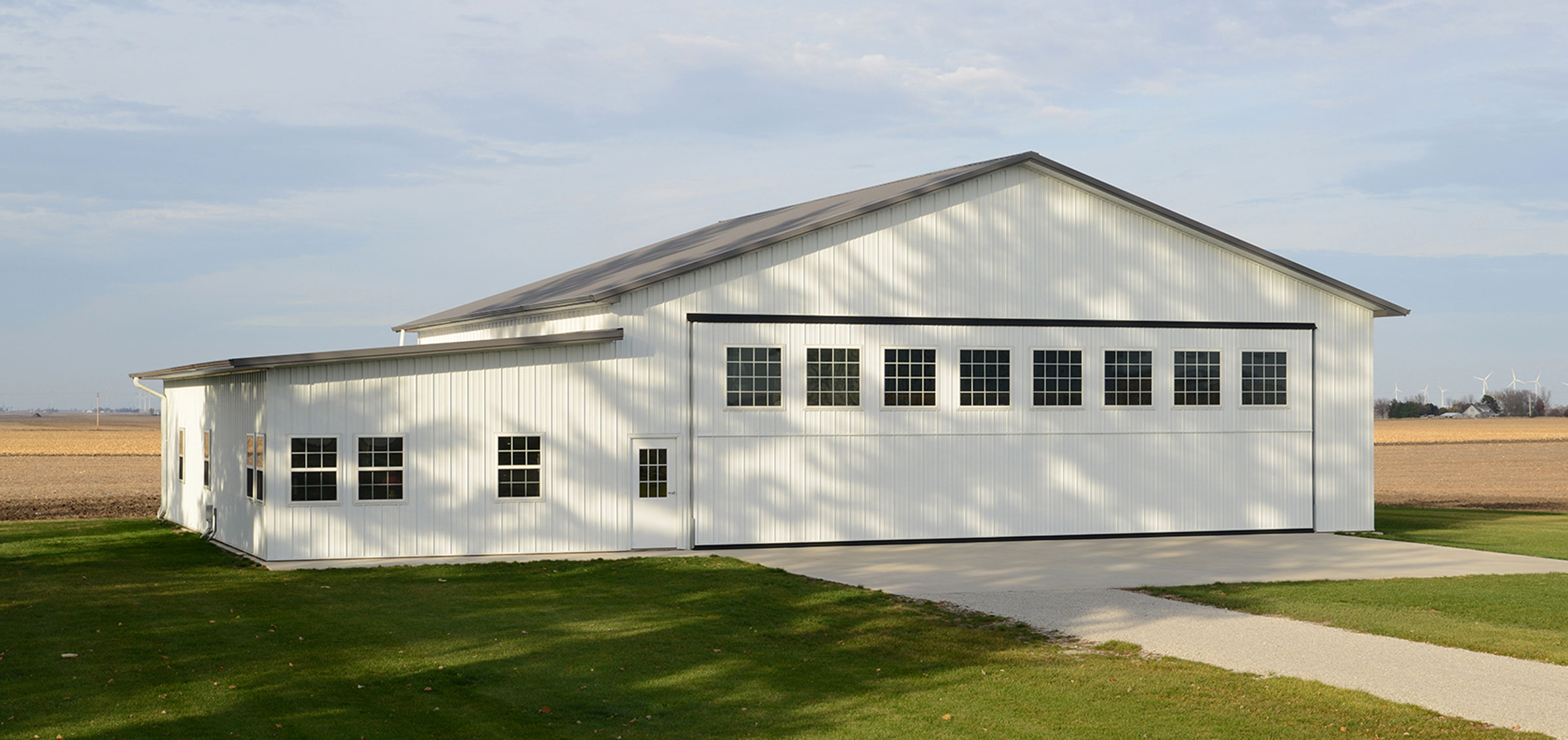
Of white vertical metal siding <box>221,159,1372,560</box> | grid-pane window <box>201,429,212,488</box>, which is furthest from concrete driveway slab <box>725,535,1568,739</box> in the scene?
grid-pane window <box>201,429,212,488</box>

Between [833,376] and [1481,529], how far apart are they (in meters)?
14.6

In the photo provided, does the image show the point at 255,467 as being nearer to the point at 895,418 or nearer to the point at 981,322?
the point at 895,418

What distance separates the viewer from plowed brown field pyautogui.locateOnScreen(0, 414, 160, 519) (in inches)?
1312

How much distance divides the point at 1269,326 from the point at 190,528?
22.1 metres

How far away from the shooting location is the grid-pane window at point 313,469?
70.1 ft

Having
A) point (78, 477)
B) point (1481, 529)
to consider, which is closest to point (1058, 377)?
point (1481, 529)

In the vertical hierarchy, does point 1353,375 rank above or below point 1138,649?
above

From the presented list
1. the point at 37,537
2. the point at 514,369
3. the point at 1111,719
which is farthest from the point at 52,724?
the point at 37,537

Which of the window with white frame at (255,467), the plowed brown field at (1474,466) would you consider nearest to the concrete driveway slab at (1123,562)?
the window with white frame at (255,467)

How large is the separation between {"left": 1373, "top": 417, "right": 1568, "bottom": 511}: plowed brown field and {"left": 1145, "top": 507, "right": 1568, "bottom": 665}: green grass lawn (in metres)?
18.8

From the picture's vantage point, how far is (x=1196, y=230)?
26.5 meters

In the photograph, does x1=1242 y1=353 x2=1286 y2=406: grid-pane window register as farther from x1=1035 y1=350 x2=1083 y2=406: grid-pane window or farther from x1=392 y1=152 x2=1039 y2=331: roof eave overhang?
x1=392 y1=152 x2=1039 y2=331: roof eave overhang

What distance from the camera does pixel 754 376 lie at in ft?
79.4

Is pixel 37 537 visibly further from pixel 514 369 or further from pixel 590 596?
pixel 590 596
